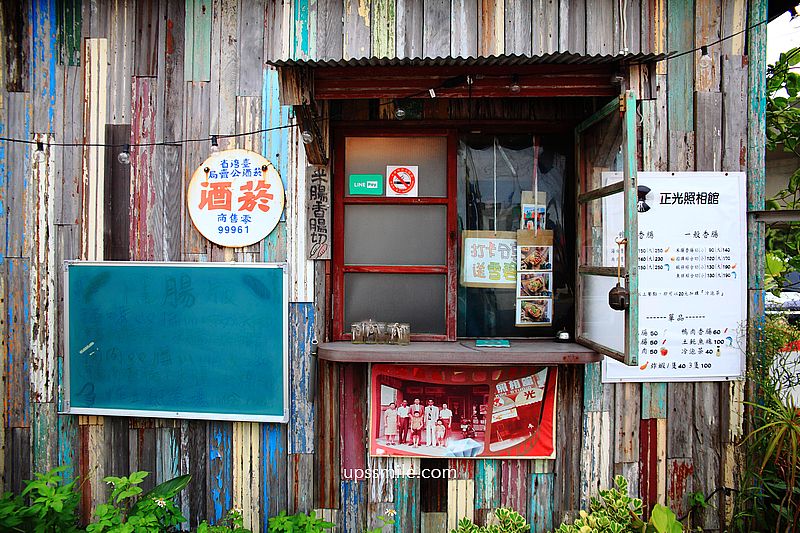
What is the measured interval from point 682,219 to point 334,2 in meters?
3.07

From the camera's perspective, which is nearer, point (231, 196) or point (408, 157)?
point (231, 196)

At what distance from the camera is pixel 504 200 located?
12.3ft

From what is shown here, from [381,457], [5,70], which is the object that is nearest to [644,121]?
[381,457]

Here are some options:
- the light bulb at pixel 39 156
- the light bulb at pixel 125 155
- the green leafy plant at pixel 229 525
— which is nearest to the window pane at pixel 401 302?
the green leafy plant at pixel 229 525

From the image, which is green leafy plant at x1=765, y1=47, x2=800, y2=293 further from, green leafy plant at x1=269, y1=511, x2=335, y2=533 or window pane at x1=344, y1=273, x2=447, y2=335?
green leafy plant at x1=269, y1=511, x2=335, y2=533

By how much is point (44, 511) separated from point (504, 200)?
3.82 meters

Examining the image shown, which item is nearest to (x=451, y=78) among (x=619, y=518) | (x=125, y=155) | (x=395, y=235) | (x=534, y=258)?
(x=395, y=235)

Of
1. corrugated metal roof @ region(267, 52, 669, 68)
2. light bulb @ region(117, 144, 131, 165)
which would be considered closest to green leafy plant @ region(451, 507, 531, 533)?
corrugated metal roof @ region(267, 52, 669, 68)

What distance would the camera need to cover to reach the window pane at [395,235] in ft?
12.1

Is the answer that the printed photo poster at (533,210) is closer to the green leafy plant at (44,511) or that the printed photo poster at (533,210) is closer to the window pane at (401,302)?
the window pane at (401,302)

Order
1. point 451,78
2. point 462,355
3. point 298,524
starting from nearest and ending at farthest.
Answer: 1. point 451,78
2. point 462,355
3. point 298,524

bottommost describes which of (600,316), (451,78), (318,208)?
(600,316)

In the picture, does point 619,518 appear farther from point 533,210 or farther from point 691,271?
point 533,210

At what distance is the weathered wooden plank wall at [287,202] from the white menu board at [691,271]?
148 mm
